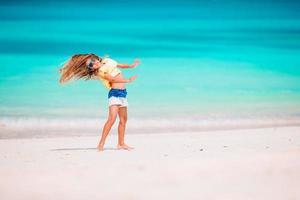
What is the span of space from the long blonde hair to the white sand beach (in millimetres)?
1009

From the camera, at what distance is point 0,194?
6.49 m

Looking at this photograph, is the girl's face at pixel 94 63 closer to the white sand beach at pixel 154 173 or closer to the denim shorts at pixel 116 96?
the denim shorts at pixel 116 96

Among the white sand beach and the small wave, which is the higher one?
the small wave

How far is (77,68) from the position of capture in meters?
8.83

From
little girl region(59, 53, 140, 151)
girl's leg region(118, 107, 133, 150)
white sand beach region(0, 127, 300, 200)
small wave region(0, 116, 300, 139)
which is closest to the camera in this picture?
white sand beach region(0, 127, 300, 200)

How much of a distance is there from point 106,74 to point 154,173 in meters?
2.12

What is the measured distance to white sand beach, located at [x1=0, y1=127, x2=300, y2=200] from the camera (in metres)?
6.48

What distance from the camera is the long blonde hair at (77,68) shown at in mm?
8797

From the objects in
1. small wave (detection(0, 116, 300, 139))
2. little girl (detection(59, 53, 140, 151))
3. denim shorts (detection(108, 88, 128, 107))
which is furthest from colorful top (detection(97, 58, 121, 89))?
small wave (detection(0, 116, 300, 139))

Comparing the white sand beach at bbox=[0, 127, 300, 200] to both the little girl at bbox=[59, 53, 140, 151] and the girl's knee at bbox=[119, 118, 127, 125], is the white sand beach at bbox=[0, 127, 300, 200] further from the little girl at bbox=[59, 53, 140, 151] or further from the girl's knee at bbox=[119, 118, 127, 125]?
the little girl at bbox=[59, 53, 140, 151]

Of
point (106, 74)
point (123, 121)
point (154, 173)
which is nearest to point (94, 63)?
point (106, 74)

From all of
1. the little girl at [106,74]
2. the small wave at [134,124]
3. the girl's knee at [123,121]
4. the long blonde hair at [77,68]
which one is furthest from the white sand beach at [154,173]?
the small wave at [134,124]

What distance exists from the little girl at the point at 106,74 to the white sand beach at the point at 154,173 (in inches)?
21.5

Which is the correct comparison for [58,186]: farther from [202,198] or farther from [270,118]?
[270,118]
